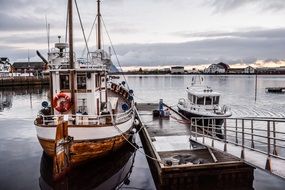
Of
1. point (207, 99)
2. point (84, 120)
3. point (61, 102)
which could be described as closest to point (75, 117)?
point (84, 120)

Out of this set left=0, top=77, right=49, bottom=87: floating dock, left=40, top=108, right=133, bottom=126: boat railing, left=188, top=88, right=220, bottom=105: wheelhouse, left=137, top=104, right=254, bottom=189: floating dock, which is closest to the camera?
left=137, top=104, right=254, bottom=189: floating dock

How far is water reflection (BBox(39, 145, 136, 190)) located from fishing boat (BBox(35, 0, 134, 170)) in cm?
82

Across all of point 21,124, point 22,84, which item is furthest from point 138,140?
point 22,84

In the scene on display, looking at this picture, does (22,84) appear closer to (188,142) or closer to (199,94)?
(199,94)

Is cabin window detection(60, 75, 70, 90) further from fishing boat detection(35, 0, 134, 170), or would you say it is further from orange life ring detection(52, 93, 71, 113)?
orange life ring detection(52, 93, 71, 113)

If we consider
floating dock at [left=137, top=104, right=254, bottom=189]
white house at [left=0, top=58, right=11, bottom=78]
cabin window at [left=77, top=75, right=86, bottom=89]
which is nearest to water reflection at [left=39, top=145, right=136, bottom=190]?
floating dock at [left=137, top=104, right=254, bottom=189]

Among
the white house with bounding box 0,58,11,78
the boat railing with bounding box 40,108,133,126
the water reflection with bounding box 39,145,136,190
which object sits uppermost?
the white house with bounding box 0,58,11,78

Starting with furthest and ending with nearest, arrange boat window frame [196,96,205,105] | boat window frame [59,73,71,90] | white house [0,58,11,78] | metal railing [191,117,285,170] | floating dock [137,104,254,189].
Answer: white house [0,58,11,78]
boat window frame [196,96,205,105]
boat window frame [59,73,71,90]
floating dock [137,104,254,189]
metal railing [191,117,285,170]

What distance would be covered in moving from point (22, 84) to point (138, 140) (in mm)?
81005

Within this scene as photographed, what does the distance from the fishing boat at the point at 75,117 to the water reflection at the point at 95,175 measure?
32.2 inches

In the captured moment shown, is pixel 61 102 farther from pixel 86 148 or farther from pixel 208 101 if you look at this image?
pixel 208 101

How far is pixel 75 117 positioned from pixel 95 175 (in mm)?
3609

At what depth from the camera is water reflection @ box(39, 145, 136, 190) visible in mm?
15758

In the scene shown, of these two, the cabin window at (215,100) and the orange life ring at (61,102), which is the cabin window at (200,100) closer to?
the cabin window at (215,100)
